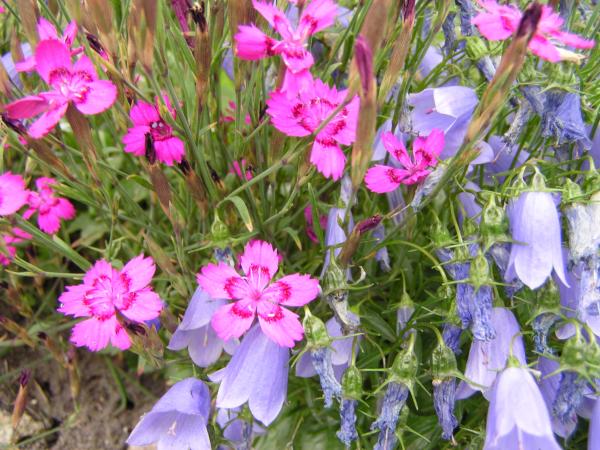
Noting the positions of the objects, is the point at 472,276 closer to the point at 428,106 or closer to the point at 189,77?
the point at 428,106

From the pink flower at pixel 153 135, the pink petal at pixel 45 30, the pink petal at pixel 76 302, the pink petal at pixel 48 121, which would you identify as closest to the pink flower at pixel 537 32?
the pink flower at pixel 153 135

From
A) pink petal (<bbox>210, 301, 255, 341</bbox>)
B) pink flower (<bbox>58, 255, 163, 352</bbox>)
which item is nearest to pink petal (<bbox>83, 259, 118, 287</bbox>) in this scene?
pink flower (<bbox>58, 255, 163, 352</bbox>)

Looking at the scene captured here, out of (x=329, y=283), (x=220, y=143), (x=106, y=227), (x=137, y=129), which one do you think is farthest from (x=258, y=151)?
(x=106, y=227)

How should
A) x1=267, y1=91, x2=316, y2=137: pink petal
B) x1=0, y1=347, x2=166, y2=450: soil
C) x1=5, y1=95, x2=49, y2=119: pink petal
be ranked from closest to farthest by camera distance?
x1=5, y1=95, x2=49, y2=119: pink petal < x1=267, y1=91, x2=316, y2=137: pink petal < x1=0, y1=347, x2=166, y2=450: soil

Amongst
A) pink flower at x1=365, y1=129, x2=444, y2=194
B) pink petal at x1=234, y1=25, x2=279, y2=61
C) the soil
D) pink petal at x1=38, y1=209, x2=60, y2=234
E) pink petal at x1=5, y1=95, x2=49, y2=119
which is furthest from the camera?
the soil

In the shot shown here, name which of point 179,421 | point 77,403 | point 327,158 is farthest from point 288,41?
point 77,403

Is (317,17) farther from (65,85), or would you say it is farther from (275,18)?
(65,85)

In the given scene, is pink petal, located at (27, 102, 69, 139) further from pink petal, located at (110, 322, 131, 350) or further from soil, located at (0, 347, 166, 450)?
soil, located at (0, 347, 166, 450)

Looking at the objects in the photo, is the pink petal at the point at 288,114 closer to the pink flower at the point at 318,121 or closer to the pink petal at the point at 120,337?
the pink flower at the point at 318,121
